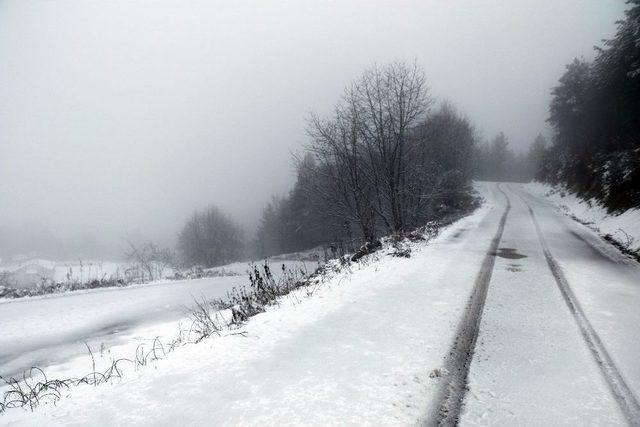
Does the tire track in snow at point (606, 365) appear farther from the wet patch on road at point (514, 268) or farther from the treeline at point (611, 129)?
the treeline at point (611, 129)

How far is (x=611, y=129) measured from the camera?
26141 mm

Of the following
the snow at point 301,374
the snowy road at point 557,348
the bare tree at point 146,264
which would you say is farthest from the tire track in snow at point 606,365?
the bare tree at point 146,264

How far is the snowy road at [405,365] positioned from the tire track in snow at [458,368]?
0.05 ft

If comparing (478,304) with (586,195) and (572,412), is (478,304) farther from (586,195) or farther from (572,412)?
(586,195)

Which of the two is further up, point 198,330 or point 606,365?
point 606,365

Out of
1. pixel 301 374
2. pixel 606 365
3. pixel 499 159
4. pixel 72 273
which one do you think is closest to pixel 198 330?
pixel 301 374

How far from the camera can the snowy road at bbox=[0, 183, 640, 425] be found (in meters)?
2.84

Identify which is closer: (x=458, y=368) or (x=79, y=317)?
(x=458, y=368)

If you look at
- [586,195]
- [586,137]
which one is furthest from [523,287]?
[586,137]

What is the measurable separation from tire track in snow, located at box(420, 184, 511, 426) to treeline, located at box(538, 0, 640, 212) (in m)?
13.7

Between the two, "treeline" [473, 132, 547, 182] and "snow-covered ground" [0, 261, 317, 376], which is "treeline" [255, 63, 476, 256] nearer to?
"snow-covered ground" [0, 261, 317, 376]

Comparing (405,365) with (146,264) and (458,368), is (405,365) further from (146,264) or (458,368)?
(146,264)

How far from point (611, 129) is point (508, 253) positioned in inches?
955

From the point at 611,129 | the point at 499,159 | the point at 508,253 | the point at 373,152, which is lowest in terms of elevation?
the point at 508,253
